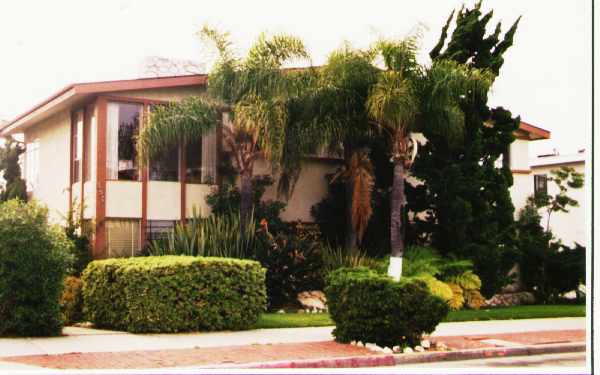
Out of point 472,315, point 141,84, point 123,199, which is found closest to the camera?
point 472,315

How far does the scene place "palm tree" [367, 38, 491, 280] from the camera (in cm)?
1886

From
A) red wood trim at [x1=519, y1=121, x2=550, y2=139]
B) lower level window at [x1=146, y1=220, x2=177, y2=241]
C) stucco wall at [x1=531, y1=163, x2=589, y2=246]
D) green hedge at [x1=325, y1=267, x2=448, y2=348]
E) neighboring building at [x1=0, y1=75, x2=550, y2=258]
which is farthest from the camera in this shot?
stucco wall at [x1=531, y1=163, x2=589, y2=246]

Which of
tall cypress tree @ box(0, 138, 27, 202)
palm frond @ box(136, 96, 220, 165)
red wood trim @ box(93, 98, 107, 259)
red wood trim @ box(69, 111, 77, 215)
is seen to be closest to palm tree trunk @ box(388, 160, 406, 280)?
palm frond @ box(136, 96, 220, 165)

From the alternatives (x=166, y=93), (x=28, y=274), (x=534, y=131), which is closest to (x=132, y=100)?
(x=166, y=93)

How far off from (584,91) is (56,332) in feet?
30.5

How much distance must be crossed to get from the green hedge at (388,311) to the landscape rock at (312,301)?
576 cm

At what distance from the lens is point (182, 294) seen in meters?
14.3

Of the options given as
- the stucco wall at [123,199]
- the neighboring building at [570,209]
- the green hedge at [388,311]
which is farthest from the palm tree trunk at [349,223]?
the neighboring building at [570,209]

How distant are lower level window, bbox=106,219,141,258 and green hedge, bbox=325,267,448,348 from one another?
8.06 metres

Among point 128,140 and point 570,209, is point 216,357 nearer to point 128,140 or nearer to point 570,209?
point 128,140

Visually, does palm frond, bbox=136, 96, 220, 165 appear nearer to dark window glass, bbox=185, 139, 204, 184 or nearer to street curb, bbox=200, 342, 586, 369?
dark window glass, bbox=185, 139, 204, 184

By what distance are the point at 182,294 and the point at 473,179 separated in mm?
10084

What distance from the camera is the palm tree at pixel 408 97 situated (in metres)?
18.9

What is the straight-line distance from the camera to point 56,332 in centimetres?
1380
